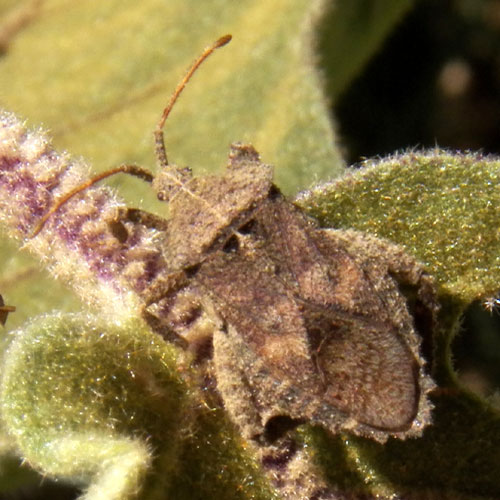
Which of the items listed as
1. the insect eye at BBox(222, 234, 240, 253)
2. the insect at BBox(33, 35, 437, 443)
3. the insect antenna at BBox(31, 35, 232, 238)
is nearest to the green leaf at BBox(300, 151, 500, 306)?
the insect at BBox(33, 35, 437, 443)

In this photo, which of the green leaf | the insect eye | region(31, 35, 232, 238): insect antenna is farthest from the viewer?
the insect eye

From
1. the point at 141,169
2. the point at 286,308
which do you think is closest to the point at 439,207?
the point at 286,308

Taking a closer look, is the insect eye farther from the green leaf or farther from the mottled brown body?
the green leaf

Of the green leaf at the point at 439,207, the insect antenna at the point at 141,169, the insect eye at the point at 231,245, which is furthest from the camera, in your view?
the insect eye at the point at 231,245

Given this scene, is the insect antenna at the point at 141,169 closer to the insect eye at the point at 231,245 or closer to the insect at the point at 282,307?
the insect at the point at 282,307

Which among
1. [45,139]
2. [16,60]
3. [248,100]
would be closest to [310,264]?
[45,139]

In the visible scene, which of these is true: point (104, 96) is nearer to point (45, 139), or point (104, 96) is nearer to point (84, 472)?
point (45, 139)

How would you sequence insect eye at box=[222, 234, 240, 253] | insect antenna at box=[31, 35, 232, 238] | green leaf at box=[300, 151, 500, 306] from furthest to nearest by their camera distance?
insect eye at box=[222, 234, 240, 253], insect antenna at box=[31, 35, 232, 238], green leaf at box=[300, 151, 500, 306]

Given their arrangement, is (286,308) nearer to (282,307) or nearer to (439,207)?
(282,307)

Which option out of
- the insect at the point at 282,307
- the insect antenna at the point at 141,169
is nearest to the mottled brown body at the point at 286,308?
the insect at the point at 282,307
